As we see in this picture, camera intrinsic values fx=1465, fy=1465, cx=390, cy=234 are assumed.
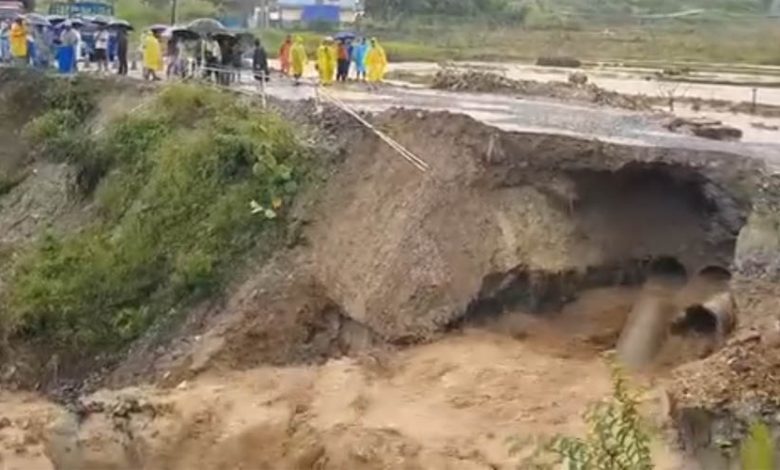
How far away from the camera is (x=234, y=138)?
22.5 m

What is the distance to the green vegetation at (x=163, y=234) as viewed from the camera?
70.3 feet

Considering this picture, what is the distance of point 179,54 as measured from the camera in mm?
29500

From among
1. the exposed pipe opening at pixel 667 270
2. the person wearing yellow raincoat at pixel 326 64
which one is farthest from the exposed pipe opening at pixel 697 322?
the person wearing yellow raincoat at pixel 326 64

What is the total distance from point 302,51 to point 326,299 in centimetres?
1173

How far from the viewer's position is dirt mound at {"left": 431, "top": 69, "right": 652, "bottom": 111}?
29.1 metres

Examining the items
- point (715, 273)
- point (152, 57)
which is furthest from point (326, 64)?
point (715, 273)

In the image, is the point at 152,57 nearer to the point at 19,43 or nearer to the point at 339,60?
the point at 19,43

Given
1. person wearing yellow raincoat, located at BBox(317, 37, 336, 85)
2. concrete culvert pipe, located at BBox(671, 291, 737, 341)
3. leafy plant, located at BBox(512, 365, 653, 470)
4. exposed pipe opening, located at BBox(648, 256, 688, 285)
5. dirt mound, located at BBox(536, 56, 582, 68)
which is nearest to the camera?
leafy plant, located at BBox(512, 365, 653, 470)

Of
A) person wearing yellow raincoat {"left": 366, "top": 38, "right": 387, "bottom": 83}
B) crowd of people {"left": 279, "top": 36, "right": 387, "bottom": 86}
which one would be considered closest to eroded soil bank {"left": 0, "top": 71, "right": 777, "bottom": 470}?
crowd of people {"left": 279, "top": 36, "right": 387, "bottom": 86}

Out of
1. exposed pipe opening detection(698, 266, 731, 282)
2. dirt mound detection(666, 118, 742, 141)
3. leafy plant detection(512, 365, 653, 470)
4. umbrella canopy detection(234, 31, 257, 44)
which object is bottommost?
exposed pipe opening detection(698, 266, 731, 282)

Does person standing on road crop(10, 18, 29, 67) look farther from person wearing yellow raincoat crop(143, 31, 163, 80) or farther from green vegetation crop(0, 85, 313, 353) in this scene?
green vegetation crop(0, 85, 313, 353)

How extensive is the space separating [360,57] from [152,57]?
15.1ft

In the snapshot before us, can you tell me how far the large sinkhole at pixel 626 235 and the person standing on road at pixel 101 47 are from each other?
44.7ft

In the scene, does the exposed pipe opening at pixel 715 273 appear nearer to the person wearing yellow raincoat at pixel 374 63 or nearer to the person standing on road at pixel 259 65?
the person standing on road at pixel 259 65
